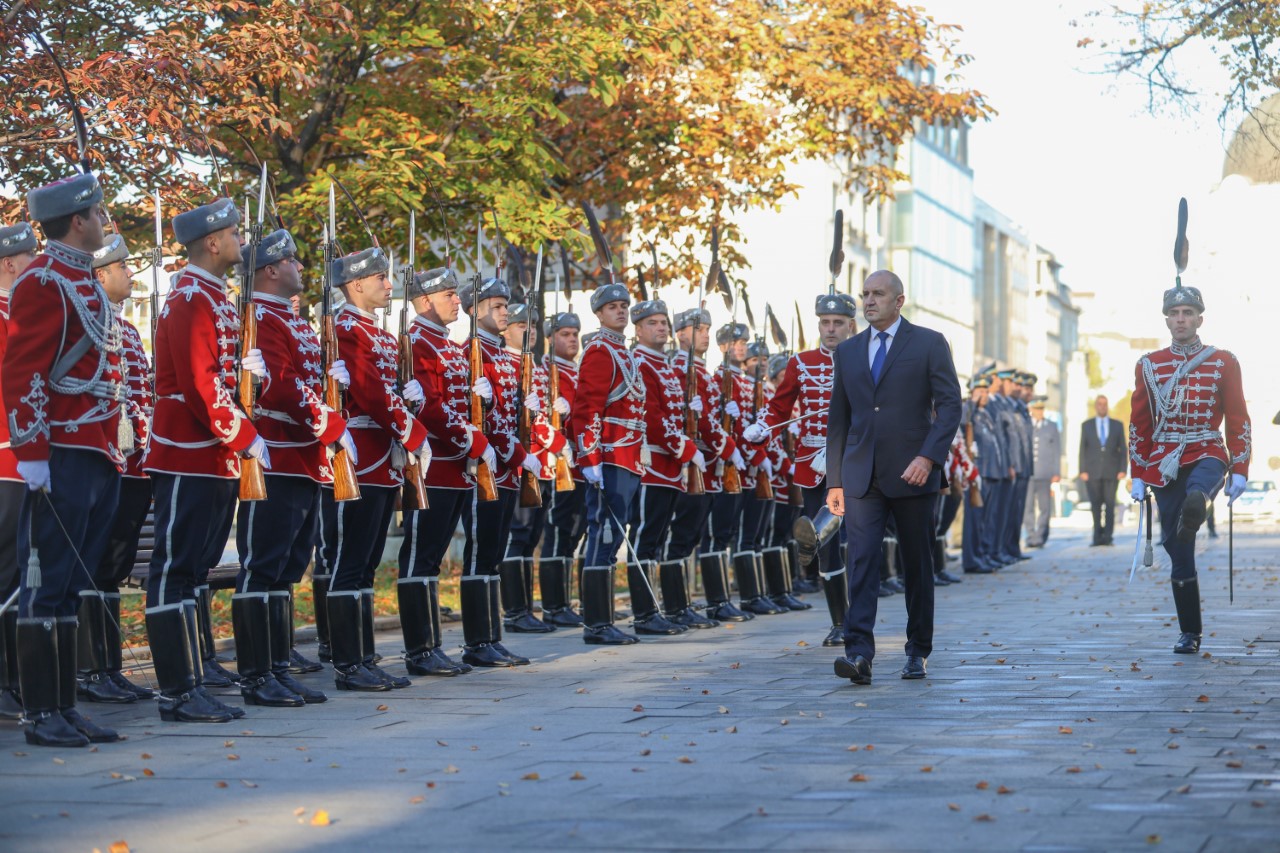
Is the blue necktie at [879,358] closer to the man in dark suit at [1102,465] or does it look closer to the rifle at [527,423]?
the rifle at [527,423]

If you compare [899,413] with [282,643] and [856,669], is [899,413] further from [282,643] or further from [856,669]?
[282,643]

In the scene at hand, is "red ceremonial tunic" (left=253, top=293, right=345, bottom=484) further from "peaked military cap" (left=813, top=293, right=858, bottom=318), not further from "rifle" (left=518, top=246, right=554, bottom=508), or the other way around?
"peaked military cap" (left=813, top=293, right=858, bottom=318)

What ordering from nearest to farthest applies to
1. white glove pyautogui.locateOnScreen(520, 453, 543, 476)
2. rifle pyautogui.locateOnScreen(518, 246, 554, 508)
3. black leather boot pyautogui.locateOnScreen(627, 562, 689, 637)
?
white glove pyautogui.locateOnScreen(520, 453, 543, 476)
rifle pyautogui.locateOnScreen(518, 246, 554, 508)
black leather boot pyautogui.locateOnScreen(627, 562, 689, 637)

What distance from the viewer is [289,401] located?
9328 millimetres

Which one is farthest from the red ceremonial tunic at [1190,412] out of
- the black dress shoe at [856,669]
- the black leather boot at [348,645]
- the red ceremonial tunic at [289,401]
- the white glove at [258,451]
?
the white glove at [258,451]

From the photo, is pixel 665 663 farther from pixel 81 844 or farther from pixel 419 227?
pixel 419 227

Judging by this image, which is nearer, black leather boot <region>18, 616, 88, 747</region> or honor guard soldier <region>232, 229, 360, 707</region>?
black leather boot <region>18, 616, 88, 747</region>

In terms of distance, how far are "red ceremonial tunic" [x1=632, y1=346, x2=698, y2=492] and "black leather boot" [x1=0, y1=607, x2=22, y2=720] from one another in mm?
4949

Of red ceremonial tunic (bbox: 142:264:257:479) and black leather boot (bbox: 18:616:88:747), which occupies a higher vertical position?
red ceremonial tunic (bbox: 142:264:257:479)

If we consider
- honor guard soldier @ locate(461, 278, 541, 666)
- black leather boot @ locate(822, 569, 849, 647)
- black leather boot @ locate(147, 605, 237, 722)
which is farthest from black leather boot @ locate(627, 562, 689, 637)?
black leather boot @ locate(147, 605, 237, 722)

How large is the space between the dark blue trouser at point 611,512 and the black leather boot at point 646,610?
0.52m

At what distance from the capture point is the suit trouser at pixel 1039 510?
30.2m

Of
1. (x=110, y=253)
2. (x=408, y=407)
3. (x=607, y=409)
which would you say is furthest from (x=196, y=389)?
(x=607, y=409)

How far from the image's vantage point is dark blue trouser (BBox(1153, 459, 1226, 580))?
38.0ft
